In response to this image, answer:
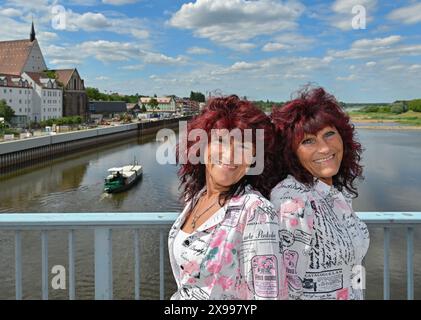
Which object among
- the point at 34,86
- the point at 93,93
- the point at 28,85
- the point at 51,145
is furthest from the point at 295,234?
the point at 93,93

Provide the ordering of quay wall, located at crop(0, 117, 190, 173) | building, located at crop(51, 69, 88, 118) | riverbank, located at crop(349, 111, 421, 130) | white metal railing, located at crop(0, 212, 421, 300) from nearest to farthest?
white metal railing, located at crop(0, 212, 421, 300)
quay wall, located at crop(0, 117, 190, 173)
building, located at crop(51, 69, 88, 118)
riverbank, located at crop(349, 111, 421, 130)

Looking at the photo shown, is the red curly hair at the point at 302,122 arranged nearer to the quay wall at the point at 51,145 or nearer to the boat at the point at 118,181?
the quay wall at the point at 51,145

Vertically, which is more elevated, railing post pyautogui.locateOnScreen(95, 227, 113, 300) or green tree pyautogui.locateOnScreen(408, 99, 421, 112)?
green tree pyautogui.locateOnScreen(408, 99, 421, 112)

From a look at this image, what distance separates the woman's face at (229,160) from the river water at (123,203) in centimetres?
102

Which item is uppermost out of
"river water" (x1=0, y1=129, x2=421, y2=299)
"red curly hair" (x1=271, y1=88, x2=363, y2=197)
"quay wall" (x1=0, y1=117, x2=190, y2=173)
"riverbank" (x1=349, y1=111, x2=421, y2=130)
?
"riverbank" (x1=349, y1=111, x2=421, y2=130)

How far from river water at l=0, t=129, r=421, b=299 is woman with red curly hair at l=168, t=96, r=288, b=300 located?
102cm

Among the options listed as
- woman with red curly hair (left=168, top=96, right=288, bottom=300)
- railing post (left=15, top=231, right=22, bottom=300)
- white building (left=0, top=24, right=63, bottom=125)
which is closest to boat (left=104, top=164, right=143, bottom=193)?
railing post (left=15, top=231, right=22, bottom=300)

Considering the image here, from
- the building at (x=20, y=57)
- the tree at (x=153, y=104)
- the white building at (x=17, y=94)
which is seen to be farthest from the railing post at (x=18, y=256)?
the tree at (x=153, y=104)

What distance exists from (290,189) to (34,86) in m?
48.1

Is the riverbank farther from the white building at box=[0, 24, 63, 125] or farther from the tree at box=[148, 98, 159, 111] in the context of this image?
the white building at box=[0, 24, 63, 125]

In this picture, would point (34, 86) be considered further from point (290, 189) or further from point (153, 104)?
point (153, 104)

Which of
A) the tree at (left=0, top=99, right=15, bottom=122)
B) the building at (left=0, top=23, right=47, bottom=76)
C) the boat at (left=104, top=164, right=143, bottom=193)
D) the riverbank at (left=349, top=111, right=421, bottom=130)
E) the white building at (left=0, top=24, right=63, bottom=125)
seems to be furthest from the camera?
the riverbank at (left=349, top=111, right=421, bottom=130)

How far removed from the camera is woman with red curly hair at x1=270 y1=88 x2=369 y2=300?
125cm

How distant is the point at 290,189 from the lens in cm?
129
